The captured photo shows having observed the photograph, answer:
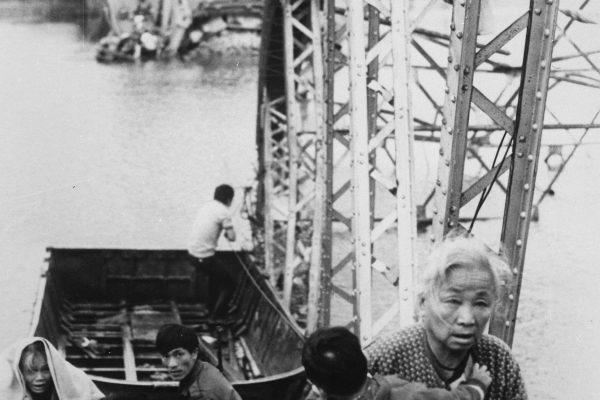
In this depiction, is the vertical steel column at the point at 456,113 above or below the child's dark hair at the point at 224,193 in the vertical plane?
above

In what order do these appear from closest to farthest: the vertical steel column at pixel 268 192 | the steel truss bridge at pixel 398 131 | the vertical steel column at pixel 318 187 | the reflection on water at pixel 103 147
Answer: the steel truss bridge at pixel 398 131
the vertical steel column at pixel 318 187
the vertical steel column at pixel 268 192
the reflection on water at pixel 103 147

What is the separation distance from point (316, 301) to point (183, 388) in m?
4.04

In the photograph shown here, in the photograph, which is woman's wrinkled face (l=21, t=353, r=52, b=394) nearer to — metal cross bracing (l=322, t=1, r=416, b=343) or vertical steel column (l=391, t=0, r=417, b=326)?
metal cross bracing (l=322, t=1, r=416, b=343)

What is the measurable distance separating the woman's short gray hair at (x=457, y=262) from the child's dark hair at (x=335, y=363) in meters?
0.35

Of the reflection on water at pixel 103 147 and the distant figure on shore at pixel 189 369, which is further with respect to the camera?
the reflection on water at pixel 103 147

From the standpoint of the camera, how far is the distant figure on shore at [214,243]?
11.2 m

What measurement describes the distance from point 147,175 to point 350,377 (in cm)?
2215

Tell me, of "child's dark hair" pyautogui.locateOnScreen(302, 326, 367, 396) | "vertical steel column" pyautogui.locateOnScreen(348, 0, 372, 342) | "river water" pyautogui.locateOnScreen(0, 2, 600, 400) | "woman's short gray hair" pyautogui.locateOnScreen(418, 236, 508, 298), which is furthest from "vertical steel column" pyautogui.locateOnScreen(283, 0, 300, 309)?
"child's dark hair" pyautogui.locateOnScreen(302, 326, 367, 396)

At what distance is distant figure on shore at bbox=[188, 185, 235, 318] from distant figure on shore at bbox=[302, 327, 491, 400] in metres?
7.97

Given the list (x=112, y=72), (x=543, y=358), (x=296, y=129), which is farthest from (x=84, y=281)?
(x=112, y=72)

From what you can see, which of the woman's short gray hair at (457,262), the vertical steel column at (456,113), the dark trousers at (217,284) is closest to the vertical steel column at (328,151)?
the vertical steel column at (456,113)

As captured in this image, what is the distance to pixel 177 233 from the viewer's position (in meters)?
19.9

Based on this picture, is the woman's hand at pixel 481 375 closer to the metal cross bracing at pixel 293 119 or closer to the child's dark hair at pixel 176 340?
the child's dark hair at pixel 176 340

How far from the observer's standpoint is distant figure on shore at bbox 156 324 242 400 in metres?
4.87
